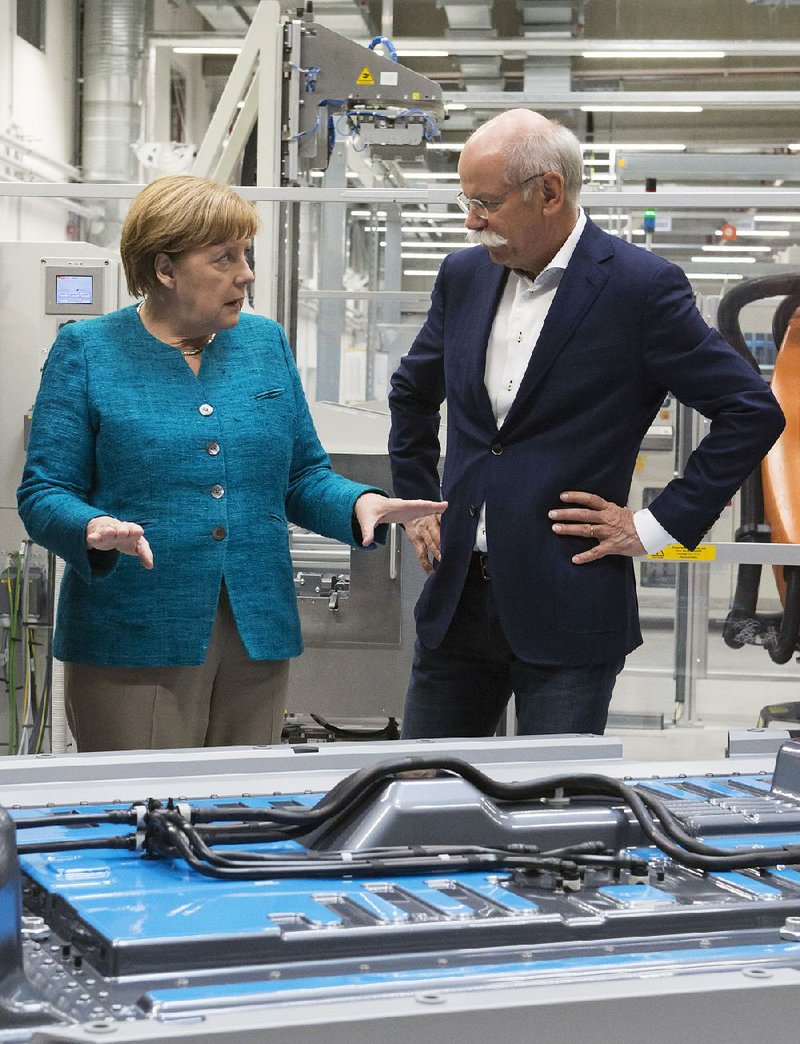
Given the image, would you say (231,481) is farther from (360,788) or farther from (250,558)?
(360,788)

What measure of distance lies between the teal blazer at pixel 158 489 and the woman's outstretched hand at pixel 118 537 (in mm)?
108

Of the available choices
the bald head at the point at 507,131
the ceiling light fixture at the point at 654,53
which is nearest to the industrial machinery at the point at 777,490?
the bald head at the point at 507,131

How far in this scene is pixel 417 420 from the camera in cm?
241

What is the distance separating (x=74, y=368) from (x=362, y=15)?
11.5 meters

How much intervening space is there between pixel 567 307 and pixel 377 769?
1.13m

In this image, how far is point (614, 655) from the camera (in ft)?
7.02

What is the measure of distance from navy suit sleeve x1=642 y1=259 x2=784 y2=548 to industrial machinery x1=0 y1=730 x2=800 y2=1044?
84cm

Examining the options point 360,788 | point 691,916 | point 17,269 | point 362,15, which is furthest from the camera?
point 362,15

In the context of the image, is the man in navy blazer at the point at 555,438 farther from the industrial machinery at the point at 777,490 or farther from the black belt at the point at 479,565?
the industrial machinery at the point at 777,490

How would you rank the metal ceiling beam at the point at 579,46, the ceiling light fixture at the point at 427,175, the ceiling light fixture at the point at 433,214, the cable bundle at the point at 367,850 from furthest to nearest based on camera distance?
the ceiling light fixture at the point at 427,175, the metal ceiling beam at the point at 579,46, the ceiling light fixture at the point at 433,214, the cable bundle at the point at 367,850

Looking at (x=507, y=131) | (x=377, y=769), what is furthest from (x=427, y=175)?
(x=377, y=769)

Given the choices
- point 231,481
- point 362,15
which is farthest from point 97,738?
point 362,15

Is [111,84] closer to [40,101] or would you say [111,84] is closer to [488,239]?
[40,101]

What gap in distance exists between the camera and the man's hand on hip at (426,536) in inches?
89.6
